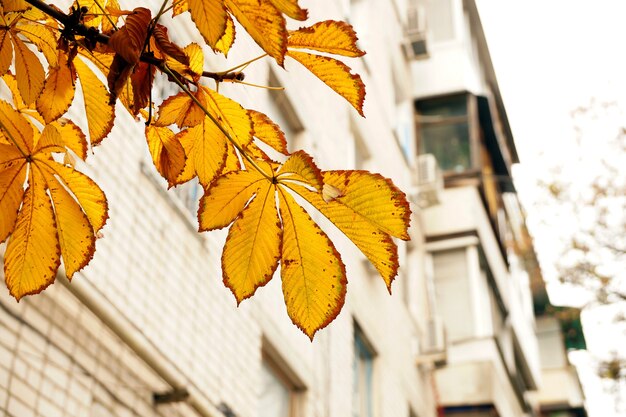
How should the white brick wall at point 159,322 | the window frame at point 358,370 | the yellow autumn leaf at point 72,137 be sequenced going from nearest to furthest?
the yellow autumn leaf at point 72,137
the white brick wall at point 159,322
the window frame at point 358,370

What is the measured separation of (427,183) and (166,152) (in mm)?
13568

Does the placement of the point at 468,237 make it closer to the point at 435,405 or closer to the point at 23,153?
the point at 435,405

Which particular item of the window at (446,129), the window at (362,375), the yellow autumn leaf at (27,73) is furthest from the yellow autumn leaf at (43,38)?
the window at (446,129)

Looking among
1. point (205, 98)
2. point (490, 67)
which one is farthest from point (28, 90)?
point (490, 67)

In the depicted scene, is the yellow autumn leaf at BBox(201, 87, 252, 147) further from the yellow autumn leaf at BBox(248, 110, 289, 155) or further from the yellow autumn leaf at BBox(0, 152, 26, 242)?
the yellow autumn leaf at BBox(0, 152, 26, 242)

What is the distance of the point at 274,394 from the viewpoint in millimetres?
7859

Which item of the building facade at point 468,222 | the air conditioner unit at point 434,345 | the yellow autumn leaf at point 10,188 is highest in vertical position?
the building facade at point 468,222

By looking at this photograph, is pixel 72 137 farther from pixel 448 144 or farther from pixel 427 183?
pixel 448 144

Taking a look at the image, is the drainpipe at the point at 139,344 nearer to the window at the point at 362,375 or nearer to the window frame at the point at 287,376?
the window frame at the point at 287,376

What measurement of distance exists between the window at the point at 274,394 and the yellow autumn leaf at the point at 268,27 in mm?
6358

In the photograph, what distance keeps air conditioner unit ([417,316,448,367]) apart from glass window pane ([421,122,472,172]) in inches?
164

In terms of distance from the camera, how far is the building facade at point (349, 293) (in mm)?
4754

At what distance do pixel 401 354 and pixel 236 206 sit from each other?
1099 cm

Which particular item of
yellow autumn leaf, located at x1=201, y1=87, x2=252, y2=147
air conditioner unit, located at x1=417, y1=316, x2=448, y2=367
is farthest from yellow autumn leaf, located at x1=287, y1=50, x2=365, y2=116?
air conditioner unit, located at x1=417, y1=316, x2=448, y2=367
